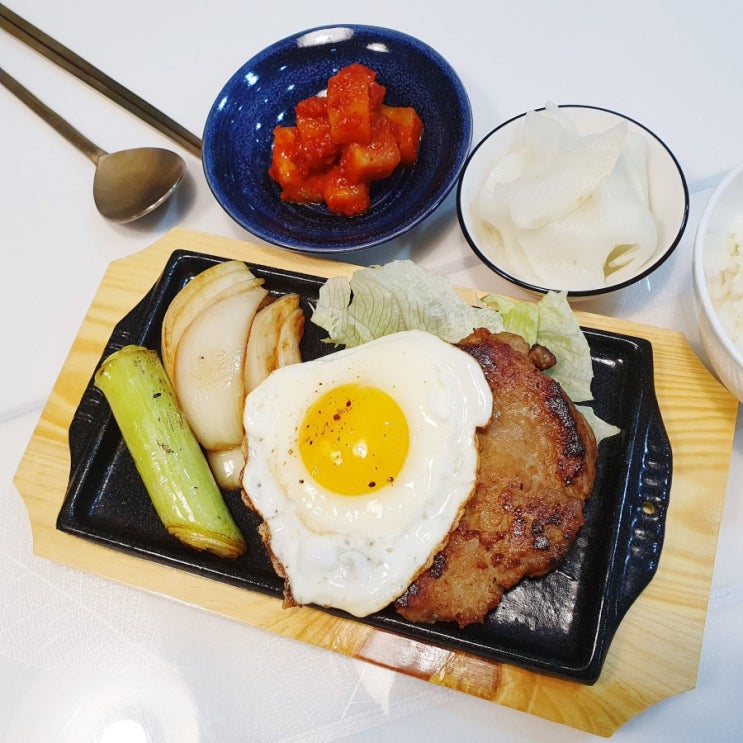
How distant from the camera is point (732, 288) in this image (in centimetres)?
221

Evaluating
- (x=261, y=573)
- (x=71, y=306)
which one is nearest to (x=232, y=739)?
(x=261, y=573)

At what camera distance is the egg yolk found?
6.49 ft

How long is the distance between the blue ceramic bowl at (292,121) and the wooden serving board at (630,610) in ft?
0.58

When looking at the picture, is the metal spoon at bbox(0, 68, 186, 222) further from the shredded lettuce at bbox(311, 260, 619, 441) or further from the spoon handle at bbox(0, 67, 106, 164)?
the shredded lettuce at bbox(311, 260, 619, 441)

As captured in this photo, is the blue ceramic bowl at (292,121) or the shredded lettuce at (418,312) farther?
the blue ceramic bowl at (292,121)

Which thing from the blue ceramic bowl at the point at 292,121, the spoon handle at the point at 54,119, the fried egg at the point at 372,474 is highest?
the spoon handle at the point at 54,119

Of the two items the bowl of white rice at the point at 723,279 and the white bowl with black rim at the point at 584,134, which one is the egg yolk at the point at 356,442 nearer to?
the white bowl with black rim at the point at 584,134

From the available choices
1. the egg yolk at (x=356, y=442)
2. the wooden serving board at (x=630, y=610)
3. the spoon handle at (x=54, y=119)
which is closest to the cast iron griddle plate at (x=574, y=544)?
the wooden serving board at (x=630, y=610)

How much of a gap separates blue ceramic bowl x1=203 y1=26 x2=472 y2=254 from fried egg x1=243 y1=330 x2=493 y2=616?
669 mm

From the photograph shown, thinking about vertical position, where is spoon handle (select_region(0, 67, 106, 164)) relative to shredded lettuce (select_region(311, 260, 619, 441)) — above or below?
above

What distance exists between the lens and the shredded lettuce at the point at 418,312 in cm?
233

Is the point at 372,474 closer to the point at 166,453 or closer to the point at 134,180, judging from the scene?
the point at 166,453

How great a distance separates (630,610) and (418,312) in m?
1.13

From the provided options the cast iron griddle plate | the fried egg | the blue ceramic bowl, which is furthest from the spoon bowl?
the fried egg
